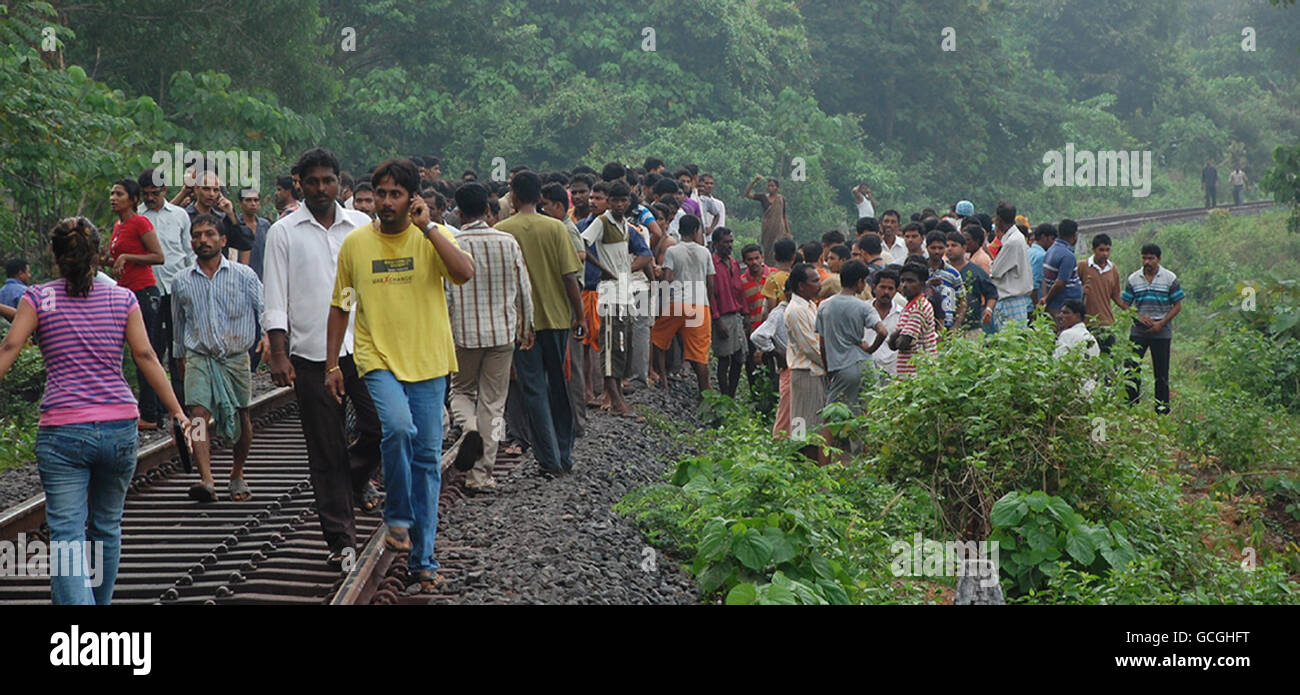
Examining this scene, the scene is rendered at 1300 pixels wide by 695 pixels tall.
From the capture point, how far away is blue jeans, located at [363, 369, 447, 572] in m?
6.73

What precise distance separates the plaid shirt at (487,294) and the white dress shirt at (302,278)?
1.68 metres

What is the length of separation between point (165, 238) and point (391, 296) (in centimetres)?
561

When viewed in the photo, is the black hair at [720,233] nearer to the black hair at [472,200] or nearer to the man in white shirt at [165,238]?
the man in white shirt at [165,238]

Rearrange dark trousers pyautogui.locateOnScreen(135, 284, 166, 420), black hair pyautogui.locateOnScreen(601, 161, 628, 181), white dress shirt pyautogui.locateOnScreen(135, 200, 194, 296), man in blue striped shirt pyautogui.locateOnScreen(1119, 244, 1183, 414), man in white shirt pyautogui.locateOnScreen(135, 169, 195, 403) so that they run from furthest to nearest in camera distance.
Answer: man in blue striped shirt pyautogui.locateOnScreen(1119, 244, 1183, 414) < black hair pyautogui.locateOnScreen(601, 161, 628, 181) < white dress shirt pyautogui.locateOnScreen(135, 200, 194, 296) < man in white shirt pyautogui.locateOnScreen(135, 169, 195, 403) < dark trousers pyautogui.locateOnScreen(135, 284, 166, 420)

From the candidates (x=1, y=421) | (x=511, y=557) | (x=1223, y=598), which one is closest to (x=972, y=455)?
(x=1223, y=598)

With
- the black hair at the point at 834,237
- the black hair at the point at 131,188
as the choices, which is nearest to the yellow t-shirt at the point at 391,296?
the black hair at the point at 131,188

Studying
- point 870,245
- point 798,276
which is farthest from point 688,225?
point 798,276

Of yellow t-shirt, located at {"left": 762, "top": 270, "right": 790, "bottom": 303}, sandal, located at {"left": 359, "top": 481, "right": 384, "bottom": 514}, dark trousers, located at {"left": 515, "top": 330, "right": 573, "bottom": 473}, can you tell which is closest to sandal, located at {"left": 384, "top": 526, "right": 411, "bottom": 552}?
sandal, located at {"left": 359, "top": 481, "right": 384, "bottom": 514}

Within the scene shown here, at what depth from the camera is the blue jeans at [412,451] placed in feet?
22.1

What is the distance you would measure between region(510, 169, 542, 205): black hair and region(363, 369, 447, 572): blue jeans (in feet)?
9.29

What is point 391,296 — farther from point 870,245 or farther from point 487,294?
point 870,245

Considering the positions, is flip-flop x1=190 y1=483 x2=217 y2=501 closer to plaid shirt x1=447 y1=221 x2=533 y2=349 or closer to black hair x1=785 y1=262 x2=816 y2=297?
plaid shirt x1=447 y1=221 x2=533 y2=349

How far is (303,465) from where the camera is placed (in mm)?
10375
